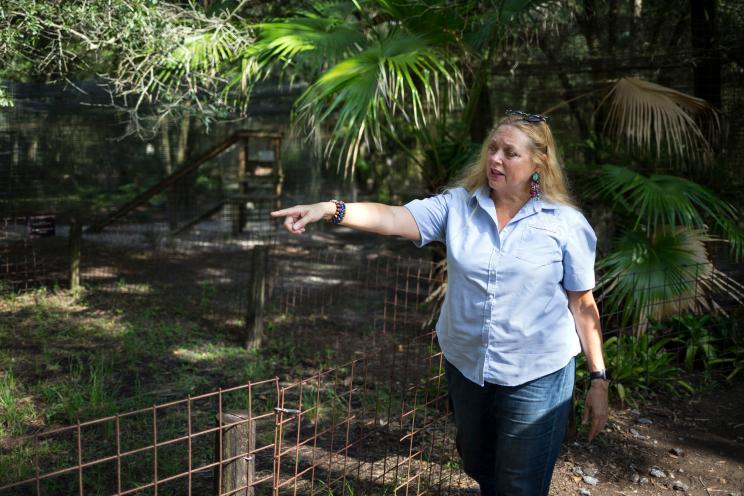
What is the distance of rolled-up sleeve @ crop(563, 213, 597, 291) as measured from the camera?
7.54ft

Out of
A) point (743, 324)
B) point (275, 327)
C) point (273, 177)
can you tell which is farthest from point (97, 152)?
point (743, 324)

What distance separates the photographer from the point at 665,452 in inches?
156

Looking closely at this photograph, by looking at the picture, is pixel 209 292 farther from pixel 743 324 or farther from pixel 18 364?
pixel 743 324

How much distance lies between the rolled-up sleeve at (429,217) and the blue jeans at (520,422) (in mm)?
445

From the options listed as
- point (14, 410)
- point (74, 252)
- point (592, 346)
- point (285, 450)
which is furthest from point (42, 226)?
point (592, 346)

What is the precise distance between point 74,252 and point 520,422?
5.80 meters

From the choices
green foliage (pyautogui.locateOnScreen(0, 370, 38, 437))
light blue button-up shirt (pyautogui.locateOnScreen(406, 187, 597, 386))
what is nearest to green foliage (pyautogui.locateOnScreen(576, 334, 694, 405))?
light blue button-up shirt (pyautogui.locateOnScreen(406, 187, 597, 386))

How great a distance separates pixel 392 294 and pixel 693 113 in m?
3.22

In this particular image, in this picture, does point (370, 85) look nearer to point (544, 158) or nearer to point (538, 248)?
point (544, 158)

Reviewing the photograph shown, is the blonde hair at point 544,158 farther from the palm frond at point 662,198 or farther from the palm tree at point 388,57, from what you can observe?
the palm frond at point 662,198

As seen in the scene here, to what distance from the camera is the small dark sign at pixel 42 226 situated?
263 inches

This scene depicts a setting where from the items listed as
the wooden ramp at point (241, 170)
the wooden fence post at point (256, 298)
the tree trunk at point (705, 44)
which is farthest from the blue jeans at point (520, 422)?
the wooden ramp at point (241, 170)

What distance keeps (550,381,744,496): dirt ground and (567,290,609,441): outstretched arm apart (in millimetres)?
1241

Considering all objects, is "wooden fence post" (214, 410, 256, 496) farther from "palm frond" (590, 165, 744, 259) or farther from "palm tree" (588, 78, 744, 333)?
"palm frond" (590, 165, 744, 259)
